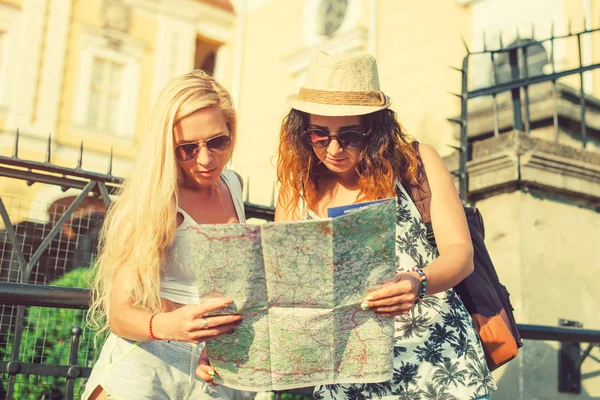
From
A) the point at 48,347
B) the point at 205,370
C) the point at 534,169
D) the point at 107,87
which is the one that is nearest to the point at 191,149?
the point at 205,370

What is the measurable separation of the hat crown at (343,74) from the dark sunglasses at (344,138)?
12 cm

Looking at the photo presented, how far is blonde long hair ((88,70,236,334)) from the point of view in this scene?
178 cm

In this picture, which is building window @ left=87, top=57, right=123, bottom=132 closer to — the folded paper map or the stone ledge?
the stone ledge

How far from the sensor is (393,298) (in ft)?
5.41

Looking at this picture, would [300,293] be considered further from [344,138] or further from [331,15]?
[331,15]

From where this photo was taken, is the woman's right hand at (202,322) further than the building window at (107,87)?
No

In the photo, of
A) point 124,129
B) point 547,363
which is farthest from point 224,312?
point 124,129

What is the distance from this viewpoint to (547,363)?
4078 mm

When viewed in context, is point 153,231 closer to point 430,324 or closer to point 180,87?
point 180,87

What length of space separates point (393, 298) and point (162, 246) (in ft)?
2.03

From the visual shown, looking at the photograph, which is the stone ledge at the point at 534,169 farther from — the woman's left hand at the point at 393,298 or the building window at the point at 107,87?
the building window at the point at 107,87

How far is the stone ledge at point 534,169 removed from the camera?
430 centimetres

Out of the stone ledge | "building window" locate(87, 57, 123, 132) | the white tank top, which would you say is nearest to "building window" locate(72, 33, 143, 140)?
"building window" locate(87, 57, 123, 132)

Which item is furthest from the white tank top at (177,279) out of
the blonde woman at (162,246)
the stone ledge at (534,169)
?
the stone ledge at (534,169)
